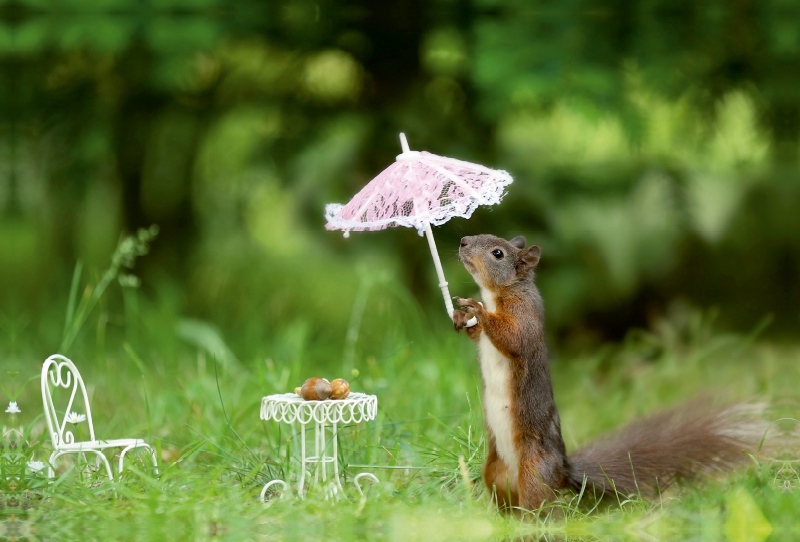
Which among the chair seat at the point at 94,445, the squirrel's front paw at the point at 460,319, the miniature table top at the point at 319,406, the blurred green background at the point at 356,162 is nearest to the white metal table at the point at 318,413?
the miniature table top at the point at 319,406

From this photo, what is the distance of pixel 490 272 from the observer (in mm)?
2658

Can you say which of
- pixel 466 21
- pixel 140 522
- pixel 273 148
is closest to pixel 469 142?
pixel 466 21

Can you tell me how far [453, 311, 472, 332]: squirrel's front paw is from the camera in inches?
99.8

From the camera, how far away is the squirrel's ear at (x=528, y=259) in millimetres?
2709

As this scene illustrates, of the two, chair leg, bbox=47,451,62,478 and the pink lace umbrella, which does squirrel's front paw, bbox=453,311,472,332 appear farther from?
chair leg, bbox=47,451,62,478

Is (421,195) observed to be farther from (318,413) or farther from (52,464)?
(52,464)

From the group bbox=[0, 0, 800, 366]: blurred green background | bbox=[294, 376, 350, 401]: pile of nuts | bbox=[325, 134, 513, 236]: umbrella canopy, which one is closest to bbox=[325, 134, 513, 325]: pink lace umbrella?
bbox=[325, 134, 513, 236]: umbrella canopy

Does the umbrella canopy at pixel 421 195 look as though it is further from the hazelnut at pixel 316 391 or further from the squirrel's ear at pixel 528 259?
the hazelnut at pixel 316 391

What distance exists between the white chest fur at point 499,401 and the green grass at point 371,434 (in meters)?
0.13

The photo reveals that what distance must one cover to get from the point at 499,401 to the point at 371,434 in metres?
0.77

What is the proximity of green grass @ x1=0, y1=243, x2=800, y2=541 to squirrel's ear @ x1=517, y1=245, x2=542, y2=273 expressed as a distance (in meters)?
0.61

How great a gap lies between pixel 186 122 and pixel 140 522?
10.8 feet

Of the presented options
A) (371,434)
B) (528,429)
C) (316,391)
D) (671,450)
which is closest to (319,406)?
(316,391)

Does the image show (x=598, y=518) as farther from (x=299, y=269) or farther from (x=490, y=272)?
(x=299, y=269)
